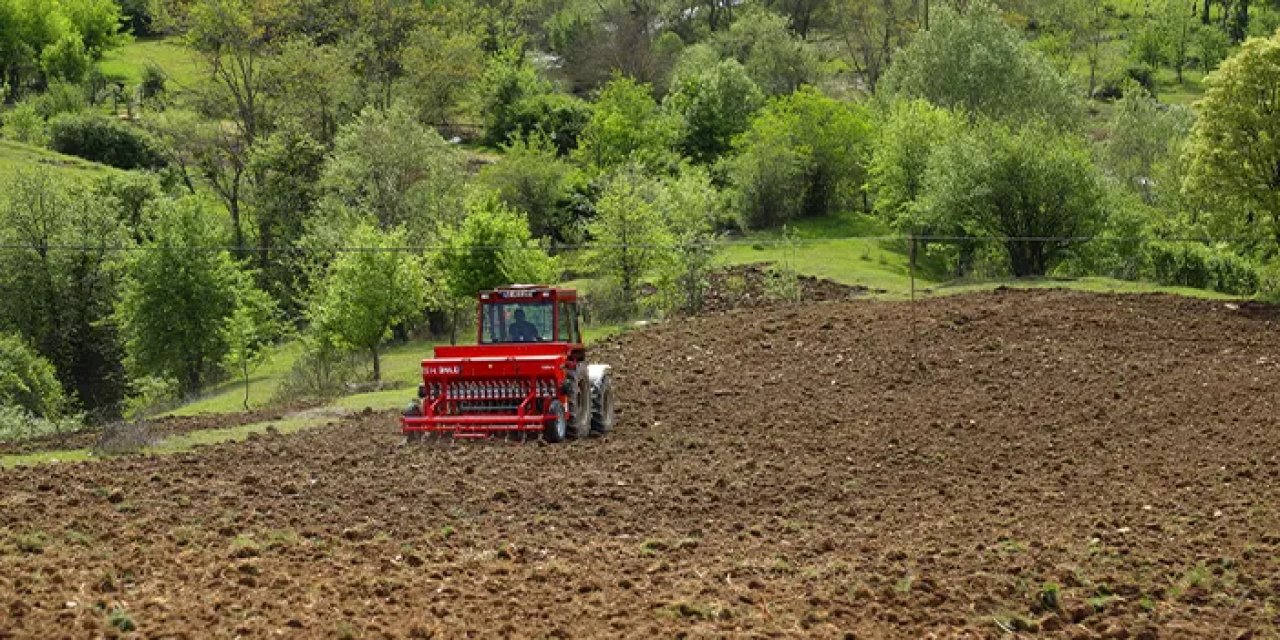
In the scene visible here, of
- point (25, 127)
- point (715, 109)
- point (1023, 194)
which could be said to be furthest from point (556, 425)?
point (25, 127)

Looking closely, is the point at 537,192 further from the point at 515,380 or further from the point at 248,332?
the point at 515,380

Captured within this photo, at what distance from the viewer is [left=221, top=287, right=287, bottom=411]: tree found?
45.4m

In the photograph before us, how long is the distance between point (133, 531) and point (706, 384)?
18.8m

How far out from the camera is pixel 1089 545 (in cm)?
1556

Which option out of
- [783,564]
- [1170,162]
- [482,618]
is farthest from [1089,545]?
[1170,162]

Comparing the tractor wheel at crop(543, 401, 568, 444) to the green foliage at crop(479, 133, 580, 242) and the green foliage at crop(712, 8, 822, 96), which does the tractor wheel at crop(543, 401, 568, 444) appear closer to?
the green foliage at crop(479, 133, 580, 242)

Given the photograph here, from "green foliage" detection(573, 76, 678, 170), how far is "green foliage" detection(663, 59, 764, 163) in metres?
1.47

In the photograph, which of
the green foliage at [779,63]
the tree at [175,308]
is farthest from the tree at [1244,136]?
the green foliage at [779,63]

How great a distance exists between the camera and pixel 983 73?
2936 inches

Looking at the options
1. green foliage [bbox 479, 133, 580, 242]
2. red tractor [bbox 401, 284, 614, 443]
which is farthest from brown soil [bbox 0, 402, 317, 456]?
green foliage [bbox 479, 133, 580, 242]

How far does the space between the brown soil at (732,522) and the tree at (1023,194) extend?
19134mm

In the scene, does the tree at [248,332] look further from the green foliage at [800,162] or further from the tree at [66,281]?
the green foliage at [800,162]

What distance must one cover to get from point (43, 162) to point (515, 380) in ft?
207

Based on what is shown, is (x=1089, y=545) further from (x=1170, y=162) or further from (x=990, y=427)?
(x=1170, y=162)
